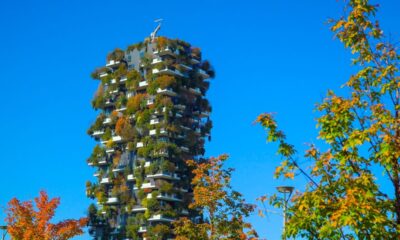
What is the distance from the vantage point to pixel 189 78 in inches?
4048

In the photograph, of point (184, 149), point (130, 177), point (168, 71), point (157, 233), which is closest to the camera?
point (157, 233)

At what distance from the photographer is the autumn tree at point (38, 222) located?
178 feet

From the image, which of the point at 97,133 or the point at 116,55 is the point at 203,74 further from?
the point at 97,133

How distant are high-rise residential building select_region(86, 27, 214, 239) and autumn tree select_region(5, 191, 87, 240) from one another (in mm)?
33617

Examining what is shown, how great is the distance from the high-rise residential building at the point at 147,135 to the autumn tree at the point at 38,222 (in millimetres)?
33617

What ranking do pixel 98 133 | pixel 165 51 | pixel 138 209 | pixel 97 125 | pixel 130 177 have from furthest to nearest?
pixel 98 133, pixel 97 125, pixel 165 51, pixel 130 177, pixel 138 209

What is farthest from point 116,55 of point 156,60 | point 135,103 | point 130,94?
point 135,103

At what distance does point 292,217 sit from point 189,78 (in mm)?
90840

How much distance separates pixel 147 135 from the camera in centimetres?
9906

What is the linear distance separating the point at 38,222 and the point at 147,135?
44.6m

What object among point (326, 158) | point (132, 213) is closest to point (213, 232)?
point (326, 158)

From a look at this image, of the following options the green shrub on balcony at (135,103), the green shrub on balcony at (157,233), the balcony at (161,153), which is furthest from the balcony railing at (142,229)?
the green shrub on balcony at (135,103)

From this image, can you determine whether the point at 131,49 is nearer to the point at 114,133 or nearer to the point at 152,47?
the point at 152,47

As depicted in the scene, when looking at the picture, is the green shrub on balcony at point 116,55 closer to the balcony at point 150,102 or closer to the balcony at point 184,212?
the balcony at point 150,102
